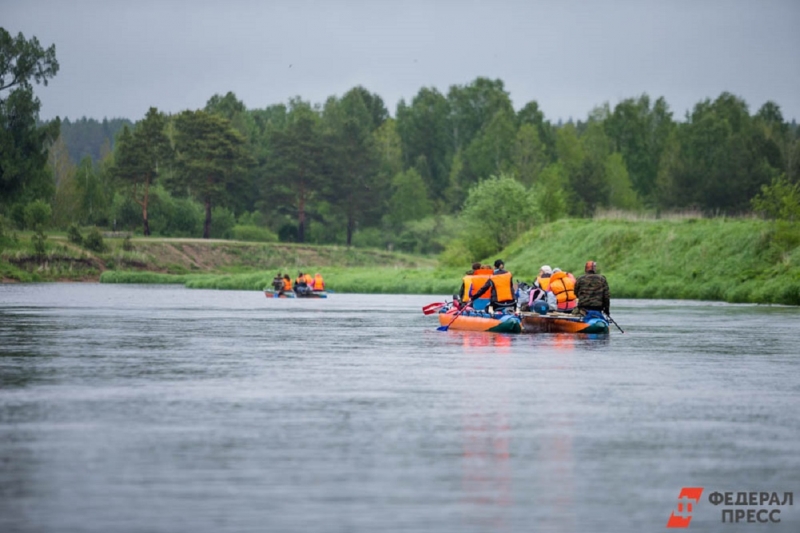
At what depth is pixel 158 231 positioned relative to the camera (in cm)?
12462

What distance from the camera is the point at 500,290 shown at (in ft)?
118

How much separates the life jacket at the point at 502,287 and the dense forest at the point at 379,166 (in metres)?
57.8

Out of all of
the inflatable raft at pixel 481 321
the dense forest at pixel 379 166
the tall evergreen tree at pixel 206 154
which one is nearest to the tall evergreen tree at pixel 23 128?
the dense forest at pixel 379 166

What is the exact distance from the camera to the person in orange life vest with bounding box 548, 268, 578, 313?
120 ft

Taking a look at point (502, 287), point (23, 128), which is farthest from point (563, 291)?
point (23, 128)

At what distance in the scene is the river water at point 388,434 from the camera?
37.5 ft

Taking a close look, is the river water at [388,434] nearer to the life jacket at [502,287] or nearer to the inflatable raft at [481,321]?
the inflatable raft at [481,321]

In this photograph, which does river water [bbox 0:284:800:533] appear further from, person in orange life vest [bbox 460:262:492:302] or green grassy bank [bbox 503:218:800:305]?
green grassy bank [bbox 503:218:800:305]

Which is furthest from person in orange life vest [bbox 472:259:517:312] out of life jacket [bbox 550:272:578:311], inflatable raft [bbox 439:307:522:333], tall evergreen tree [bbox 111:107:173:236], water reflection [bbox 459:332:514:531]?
tall evergreen tree [bbox 111:107:173:236]

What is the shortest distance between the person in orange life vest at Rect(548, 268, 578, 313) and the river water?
4.86 metres

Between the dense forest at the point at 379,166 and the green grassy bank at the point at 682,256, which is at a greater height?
the dense forest at the point at 379,166

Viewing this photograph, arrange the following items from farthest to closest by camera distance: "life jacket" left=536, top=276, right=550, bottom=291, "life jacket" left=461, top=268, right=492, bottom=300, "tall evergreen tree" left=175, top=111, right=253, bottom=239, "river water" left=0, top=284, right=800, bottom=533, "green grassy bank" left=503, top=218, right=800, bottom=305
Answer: "tall evergreen tree" left=175, top=111, right=253, bottom=239
"green grassy bank" left=503, top=218, right=800, bottom=305
"life jacket" left=536, top=276, right=550, bottom=291
"life jacket" left=461, top=268, right=492, bottom=300
"river water" left=0, top=284, right=800, bottom=533

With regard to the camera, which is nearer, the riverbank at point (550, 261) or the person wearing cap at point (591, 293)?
the person wearing cap at point (591, 293)

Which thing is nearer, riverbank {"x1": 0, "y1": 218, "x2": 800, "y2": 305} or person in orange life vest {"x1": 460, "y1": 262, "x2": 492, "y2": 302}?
person in orange life vest {"x1": 460, "y1": 262, "x2": 492, "y2": 302}
